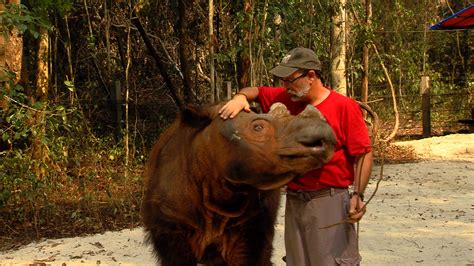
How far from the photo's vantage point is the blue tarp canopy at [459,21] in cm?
1430

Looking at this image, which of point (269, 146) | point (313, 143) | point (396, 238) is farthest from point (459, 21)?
point (313, 143)

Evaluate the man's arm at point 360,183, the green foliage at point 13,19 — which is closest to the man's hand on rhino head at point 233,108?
the man's arm at point 360,183

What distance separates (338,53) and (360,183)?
8.85 metres

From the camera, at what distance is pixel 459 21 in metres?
15.0

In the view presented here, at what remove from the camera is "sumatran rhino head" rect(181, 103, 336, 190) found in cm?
303

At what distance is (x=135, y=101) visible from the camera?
1184 centimetres

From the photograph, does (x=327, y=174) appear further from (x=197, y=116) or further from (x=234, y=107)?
(x=197, y=116)

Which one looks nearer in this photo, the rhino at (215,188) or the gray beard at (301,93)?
the rhino at (215,188)

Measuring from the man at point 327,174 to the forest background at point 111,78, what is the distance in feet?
13.2

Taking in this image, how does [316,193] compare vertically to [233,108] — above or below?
below

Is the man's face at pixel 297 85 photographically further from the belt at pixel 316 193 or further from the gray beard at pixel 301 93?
the belt at pixel 316 193

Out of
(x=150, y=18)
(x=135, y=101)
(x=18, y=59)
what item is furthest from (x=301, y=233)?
(x=150, y=18)

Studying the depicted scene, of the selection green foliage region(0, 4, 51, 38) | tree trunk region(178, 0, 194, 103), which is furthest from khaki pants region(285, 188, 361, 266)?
tree trunk region(178, 0, 194, 103)

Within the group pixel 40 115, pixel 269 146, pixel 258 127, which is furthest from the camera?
pixel 40 115
